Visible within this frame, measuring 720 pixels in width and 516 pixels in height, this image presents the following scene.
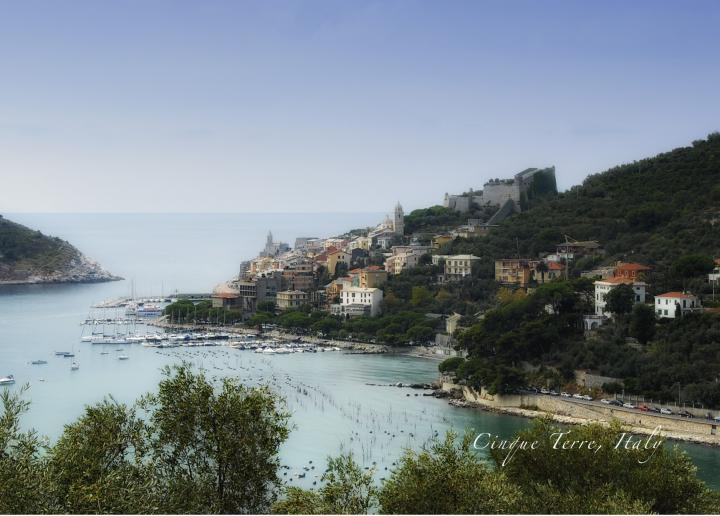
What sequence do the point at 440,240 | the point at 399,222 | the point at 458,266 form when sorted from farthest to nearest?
1. the point at 399,222
2. the point at 440,240
3. the point at 458,266

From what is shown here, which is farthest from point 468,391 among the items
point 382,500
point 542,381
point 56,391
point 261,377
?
point 382,500

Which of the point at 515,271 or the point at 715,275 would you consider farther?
the point at 515,271

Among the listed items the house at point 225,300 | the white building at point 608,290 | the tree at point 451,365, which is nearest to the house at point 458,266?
the house at point 225,300

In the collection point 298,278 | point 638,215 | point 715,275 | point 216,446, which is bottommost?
point 216,446

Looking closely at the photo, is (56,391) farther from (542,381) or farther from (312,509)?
(312,509)

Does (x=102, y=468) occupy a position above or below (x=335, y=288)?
below

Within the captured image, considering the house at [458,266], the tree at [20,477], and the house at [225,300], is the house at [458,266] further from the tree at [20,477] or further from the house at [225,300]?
the tree at [20,477]

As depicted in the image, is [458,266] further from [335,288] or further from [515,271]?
[335,288]

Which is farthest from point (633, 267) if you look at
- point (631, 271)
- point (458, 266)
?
point (458, 266)

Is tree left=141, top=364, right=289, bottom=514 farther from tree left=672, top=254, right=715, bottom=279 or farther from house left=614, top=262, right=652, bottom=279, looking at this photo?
house left=614, top=262, right=652, bottom=279
